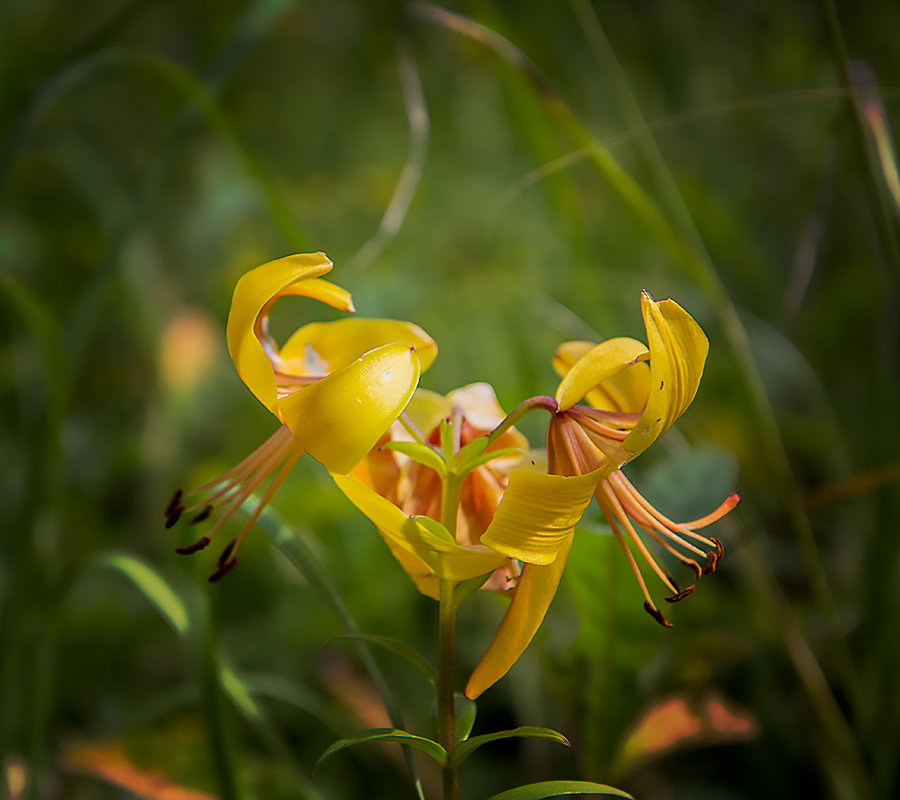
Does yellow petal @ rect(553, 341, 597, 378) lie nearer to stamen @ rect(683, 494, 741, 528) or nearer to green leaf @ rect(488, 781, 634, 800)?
stamen @ rect(683, 494, 741, 528)

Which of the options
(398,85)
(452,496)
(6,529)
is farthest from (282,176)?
(452,496)

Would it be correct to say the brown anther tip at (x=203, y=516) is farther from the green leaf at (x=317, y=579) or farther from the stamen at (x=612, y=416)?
the stamen at (x=612, y=416)

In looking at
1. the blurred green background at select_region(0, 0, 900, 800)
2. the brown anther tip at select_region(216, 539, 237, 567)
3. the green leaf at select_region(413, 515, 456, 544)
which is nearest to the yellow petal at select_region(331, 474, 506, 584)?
the green leaf at select_region(413, 515, 456, 544)

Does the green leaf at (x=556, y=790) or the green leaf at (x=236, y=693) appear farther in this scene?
the green leaf at (x=236, y=693)

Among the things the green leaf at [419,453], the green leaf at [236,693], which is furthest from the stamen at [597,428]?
the green leaf at [236,693]

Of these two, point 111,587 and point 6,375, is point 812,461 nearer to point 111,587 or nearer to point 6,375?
point 111,587

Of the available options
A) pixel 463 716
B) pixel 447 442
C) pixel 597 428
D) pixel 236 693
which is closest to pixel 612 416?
pixel 597 428

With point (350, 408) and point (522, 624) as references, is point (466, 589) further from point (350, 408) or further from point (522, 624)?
point (350, 408)
